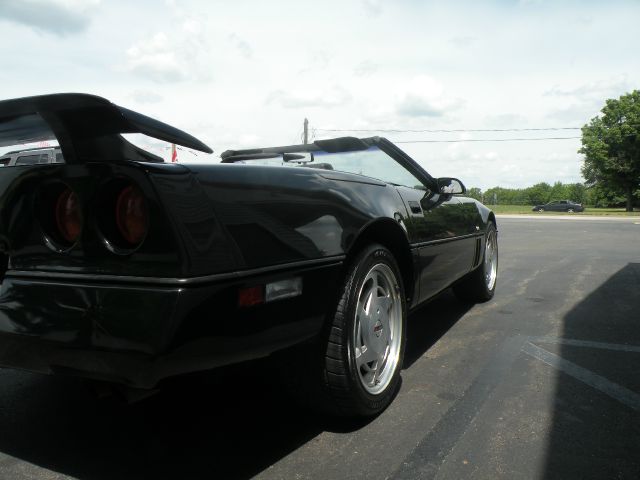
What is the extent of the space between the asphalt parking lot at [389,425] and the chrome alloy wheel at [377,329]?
191 mm

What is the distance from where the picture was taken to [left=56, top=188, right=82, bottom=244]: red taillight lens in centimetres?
173

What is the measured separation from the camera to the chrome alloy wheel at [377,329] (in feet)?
7.85

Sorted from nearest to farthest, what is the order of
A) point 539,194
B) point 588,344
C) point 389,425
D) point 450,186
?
point 389,425 < point 588,344 < point 450,186 < point 539,194

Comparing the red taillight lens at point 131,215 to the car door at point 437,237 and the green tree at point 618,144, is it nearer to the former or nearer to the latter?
the car door at point 437,237

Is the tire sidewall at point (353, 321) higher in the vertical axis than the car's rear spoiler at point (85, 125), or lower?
lower

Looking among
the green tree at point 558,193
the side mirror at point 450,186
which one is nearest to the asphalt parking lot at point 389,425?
the side mirror at point 450,186

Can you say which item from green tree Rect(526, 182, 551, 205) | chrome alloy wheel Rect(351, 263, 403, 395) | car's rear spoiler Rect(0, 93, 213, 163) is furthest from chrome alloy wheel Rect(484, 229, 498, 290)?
green tree Rect(526, 182, 551, 205)

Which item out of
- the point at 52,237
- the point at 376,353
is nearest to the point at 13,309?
the point at 52,237

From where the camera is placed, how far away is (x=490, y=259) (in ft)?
17.1

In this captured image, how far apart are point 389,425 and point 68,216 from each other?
1596mm

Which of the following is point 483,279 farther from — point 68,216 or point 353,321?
point 68,216

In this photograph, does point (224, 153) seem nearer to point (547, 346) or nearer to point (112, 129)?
point (112, 129)

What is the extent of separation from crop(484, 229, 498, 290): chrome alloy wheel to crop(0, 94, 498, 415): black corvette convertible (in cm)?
312

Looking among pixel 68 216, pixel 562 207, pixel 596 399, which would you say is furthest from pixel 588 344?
pixel 562 207
